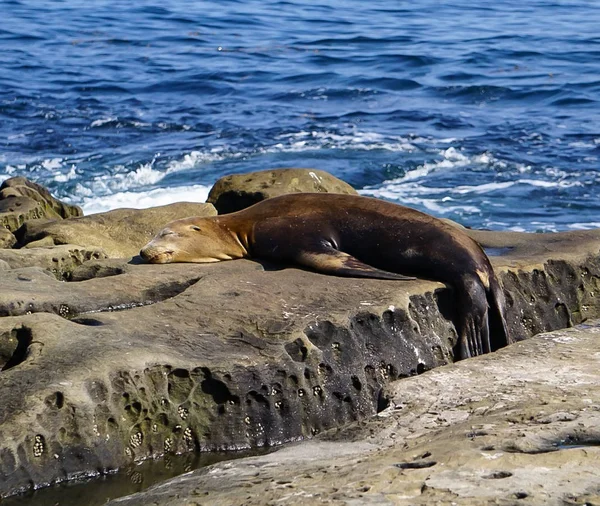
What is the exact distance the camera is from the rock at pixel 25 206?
8.85m

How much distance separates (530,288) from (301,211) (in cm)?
146

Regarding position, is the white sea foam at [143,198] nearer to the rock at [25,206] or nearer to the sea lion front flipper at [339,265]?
the rock at [25,206]

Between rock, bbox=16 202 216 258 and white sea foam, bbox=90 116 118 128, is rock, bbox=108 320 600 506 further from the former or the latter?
white sea foam, bbox=90 116 118 128

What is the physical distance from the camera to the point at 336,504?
11.3 ft

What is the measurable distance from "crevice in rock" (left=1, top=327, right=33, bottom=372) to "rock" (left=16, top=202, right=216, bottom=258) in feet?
8.56

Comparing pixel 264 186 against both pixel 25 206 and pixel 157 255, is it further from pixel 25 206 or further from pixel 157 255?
pixel 157 255

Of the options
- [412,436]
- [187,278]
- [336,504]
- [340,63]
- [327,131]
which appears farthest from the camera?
[340,63]

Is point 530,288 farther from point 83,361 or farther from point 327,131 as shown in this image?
point 327,131

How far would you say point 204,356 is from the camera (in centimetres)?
509

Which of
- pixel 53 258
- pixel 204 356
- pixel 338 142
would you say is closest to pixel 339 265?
pixel 204 356

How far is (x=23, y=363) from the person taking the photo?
15.7 feet

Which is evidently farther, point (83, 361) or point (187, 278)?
point (187, 278)

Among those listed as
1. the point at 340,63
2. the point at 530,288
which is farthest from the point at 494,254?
the point at 340,63

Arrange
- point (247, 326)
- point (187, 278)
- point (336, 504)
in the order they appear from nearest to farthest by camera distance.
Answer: point (336, 504) < point (247, 326) < point (187, 278)
